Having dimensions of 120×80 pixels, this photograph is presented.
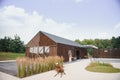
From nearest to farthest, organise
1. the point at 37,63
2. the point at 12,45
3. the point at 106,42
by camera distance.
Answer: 1. the point at 106,42
2. the point at 12,45
3. the point at 37,63

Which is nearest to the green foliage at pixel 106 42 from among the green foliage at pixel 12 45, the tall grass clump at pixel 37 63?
the tall grass clump at pixel 37 63

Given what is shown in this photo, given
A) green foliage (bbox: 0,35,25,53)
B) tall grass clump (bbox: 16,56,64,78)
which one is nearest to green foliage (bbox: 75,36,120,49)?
tall grass clump (bbox: 16,56,64,78)

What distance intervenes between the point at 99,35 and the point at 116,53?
391mm

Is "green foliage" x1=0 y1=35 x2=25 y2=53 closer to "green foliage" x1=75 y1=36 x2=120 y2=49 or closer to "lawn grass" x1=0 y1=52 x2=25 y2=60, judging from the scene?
"lawn grass" x1=0 y1=52 x2=25 y2=60

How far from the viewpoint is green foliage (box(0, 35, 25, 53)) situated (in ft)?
9.16

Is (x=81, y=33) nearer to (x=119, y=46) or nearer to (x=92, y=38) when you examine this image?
(x=92, y=38)

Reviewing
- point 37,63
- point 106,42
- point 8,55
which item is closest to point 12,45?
point 8,55

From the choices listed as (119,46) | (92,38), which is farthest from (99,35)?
(119,46)

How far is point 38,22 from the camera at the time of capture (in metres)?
2.88

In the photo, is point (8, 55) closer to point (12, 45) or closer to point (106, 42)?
point (12, 45)

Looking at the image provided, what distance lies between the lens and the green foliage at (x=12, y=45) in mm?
2791

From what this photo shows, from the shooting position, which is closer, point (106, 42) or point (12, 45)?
point (106, 42)

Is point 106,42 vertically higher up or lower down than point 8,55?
higher up

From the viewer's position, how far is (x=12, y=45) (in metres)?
2.83
